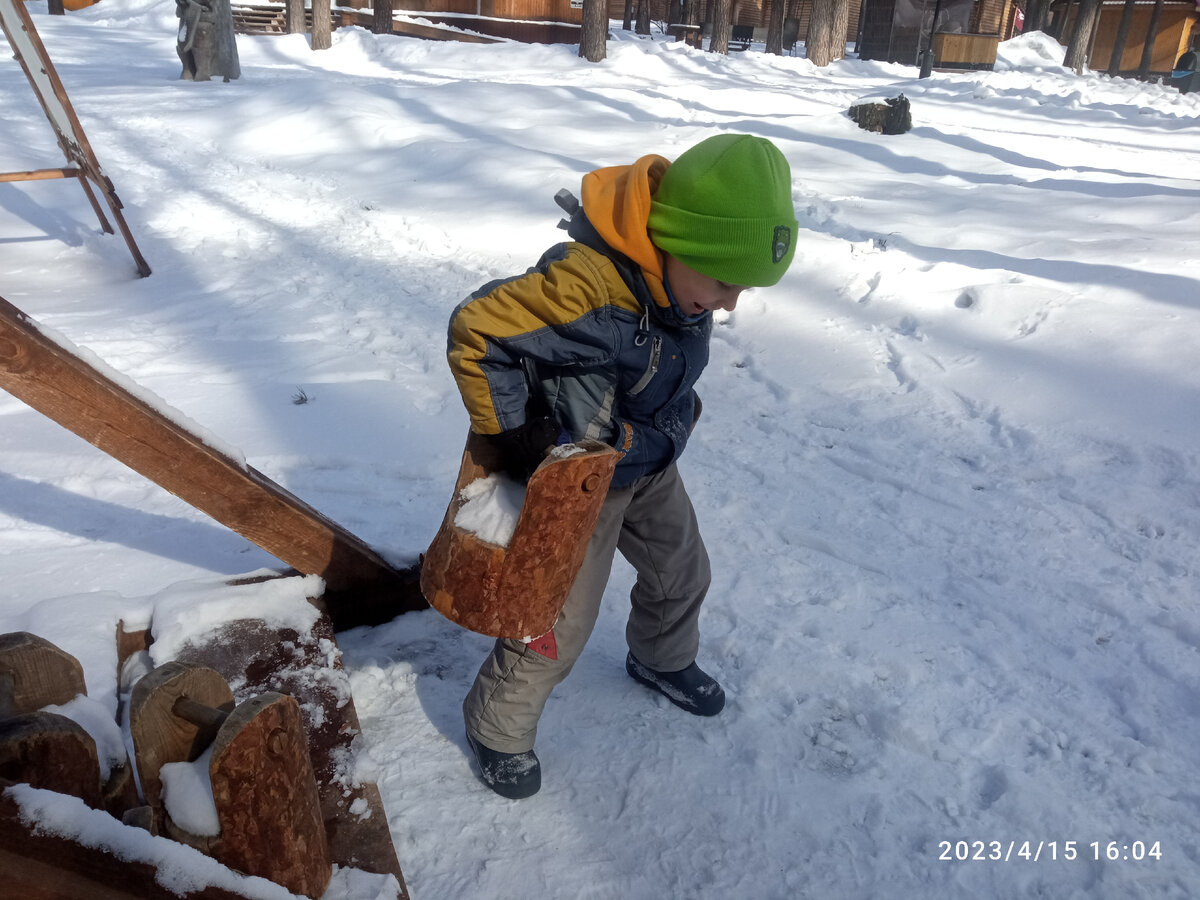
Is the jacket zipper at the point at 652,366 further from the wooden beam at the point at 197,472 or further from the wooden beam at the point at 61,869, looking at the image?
the wooden beam at the point at 61,869

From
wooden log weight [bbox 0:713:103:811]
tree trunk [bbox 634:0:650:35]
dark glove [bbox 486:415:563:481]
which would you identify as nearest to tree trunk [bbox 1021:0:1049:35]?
tree trunk [bbox 634:0:650:35]

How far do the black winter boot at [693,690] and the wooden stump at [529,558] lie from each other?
657 mm

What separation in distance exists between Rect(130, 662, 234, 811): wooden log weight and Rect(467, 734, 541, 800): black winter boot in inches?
32.2

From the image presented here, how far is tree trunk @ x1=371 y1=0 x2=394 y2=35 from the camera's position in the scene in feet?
57.5

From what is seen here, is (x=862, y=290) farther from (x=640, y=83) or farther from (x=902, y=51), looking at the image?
(x=902, y=51)

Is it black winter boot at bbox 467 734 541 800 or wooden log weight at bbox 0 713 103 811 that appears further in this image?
black winter boot at bbox 467 734 541 800

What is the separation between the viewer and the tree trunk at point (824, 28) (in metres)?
18.4

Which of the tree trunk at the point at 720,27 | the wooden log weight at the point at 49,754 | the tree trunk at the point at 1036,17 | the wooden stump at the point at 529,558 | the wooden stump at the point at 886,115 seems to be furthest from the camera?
the tree trunk at the point at 1036,17

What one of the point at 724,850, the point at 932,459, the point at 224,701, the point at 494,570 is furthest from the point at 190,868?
the point at 932,459

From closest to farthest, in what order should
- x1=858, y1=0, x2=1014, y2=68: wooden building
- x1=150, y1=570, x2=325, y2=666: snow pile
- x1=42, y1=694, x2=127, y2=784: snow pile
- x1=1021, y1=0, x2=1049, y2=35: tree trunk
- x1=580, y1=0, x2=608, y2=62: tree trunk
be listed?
1. x1=42, y1=694, x2=127, y2=784: snow pile
2. x1=150, y1=570, x2=325, y2=666: snow pile
3. x1=580, y1=0, x2=608, y2=62: tree trunk
4. x1=858, y1=0, x2=1014, y2=68: wooden building
5. x1=1021, y1=0, x2=1049, y2=35: tree trunk

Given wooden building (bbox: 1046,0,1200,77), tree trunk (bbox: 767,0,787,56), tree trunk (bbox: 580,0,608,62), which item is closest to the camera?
tree trunk (bbox: 580,0,608,62)

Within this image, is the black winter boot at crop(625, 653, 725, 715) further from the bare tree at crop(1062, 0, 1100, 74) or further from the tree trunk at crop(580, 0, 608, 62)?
the bare tree at crop(1062, 0, 1100, 74)

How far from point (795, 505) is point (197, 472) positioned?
→ 193 centimetres

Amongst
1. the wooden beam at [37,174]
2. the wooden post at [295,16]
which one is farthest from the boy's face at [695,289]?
the wooden post at [295,16]
